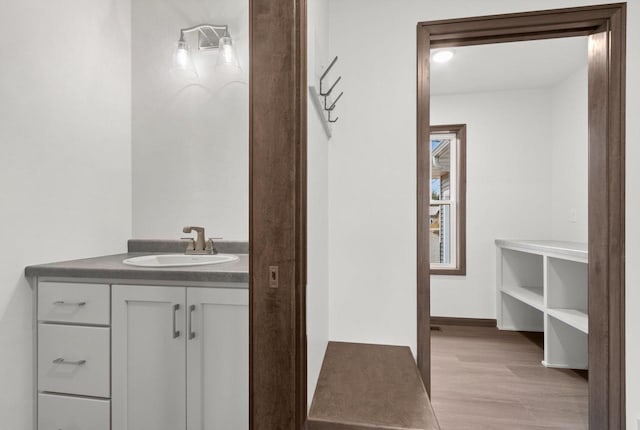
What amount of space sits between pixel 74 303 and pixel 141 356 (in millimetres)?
358

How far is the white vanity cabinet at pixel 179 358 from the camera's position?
123cm

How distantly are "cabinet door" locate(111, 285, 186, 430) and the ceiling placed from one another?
8.60ft

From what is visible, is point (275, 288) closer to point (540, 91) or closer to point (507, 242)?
point (507, 242)

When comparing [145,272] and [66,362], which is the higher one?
[145,272]

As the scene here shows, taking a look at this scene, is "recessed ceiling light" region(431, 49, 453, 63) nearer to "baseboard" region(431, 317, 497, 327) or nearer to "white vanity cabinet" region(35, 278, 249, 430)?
"white vanity cabinet" region(35, 278, 249, 430)

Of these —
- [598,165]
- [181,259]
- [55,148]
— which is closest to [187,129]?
[55,148]

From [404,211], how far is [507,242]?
2.02 metres

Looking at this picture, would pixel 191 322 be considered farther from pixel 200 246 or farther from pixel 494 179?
pixel 494 179

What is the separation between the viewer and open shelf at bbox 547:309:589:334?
2082 mm

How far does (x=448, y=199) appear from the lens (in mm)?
3607

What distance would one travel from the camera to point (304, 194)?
867 mm

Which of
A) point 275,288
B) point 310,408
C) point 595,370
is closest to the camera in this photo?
point 275,288

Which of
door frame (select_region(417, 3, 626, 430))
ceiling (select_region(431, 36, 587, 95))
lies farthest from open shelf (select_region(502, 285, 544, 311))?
ceiling (select_region(431, 36, 587, 95))

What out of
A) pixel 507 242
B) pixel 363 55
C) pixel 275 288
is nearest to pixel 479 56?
pixel 363 55
